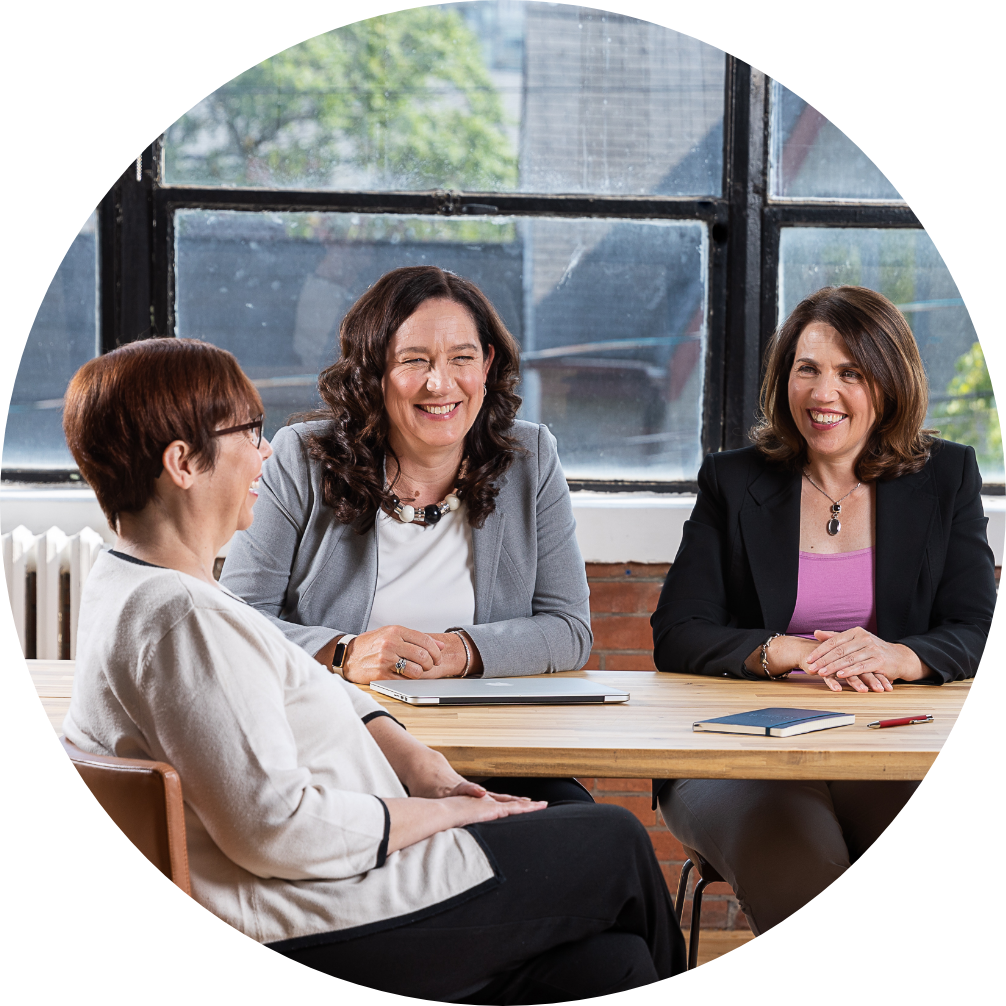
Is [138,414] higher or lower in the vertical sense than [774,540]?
higher

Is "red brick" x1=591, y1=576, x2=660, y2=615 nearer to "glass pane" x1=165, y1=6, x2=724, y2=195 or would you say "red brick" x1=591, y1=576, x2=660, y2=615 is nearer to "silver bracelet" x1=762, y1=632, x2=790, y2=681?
"silver bracelet" x1=762, y1=632, x2=790, y2=681

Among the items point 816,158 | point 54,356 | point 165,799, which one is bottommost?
point 165,799

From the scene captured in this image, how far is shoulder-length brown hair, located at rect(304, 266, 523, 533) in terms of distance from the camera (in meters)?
A: 2.10

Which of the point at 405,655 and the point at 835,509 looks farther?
the point at 835,509

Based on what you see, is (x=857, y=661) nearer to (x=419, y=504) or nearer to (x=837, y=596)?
(x=837, y=596)

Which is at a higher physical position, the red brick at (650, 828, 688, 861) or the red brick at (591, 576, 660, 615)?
the red brick at (591, 576, 660, 615)

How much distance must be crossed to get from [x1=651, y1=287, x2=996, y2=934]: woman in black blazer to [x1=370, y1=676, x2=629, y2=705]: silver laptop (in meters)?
0.33

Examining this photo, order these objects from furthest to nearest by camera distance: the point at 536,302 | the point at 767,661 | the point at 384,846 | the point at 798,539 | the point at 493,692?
the point at 536,302, the point at 798,539, the point at 767,661, the point at 493,692, the point at 384,846

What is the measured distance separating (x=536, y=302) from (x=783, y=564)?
1.26 metres

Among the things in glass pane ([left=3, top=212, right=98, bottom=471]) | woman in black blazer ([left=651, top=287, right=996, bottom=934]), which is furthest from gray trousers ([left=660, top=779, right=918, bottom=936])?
glass pane ([left=3, top=212, right=98, bottom=471])

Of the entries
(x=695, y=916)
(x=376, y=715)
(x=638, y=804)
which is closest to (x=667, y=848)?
(x=638, y=804)

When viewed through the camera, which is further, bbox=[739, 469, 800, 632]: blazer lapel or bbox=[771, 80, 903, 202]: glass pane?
bbox=[771, 80, 903, 202]: glass pane

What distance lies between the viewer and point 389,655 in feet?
6.08

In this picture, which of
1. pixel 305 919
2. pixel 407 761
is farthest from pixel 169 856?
pixel 407 761
